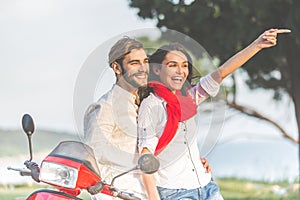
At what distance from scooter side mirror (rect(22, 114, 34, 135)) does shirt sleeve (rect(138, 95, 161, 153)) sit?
1.44 ft

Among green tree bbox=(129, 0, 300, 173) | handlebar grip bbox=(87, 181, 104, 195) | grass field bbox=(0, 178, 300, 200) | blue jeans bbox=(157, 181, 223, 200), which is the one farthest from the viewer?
grass field bbox=(0, 178, 300, 200)

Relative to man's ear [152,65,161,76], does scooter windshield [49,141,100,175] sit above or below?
below

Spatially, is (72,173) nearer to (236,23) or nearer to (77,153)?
(77,153)

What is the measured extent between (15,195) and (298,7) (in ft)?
11.7

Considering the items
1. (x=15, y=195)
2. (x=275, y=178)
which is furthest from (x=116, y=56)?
(x=275, y=178)

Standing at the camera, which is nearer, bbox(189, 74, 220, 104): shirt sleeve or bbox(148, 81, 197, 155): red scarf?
bbox(148, 81, 197, 155): red scarf

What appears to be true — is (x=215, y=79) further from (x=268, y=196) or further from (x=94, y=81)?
(x=268, y=196)

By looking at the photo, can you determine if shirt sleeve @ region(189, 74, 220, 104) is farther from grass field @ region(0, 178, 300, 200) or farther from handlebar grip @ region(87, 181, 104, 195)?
grass field @ region(0, 178, 300, 200)

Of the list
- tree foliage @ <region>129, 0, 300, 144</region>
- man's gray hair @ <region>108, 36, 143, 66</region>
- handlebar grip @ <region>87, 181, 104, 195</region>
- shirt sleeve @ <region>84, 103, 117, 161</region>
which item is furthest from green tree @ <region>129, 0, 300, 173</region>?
handlebar grip @ <region>87, 181, 104, 195</region>

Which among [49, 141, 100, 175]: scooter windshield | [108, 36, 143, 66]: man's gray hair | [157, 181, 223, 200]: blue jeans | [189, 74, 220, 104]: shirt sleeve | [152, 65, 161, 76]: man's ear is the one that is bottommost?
[157, 181, 223, 200]: blue jeans

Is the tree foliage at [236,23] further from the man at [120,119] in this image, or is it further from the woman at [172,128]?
the man at [120,119]

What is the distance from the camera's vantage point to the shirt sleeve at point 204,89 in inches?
132

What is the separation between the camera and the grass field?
8.30 meters

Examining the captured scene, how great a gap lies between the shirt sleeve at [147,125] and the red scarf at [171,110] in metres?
0.05
